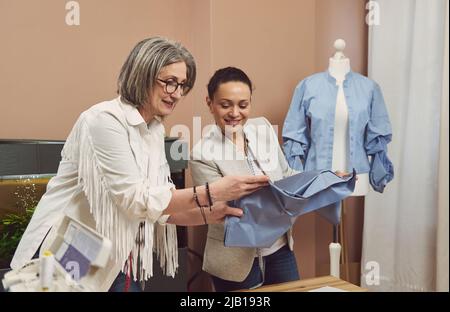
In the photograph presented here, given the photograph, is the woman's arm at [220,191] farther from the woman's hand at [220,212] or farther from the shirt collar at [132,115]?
the shirt collar at [132,115]

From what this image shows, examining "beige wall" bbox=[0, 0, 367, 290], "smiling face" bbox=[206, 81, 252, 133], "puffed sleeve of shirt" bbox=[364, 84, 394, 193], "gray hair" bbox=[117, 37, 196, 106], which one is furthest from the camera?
"puffed sleeve of shirt" bbox=[364, 84, 394, 193]

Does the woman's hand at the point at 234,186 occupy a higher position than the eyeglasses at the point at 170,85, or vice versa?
the eyeglasses at the point at 170,85

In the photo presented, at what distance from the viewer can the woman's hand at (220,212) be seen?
167 cm

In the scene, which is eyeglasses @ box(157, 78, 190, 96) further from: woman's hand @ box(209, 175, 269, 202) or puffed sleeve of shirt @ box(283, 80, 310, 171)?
puffed sleeve of shirt @ box(283, 80, 310, 171)

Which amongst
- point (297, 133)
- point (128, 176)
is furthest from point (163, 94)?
point (297, 133)

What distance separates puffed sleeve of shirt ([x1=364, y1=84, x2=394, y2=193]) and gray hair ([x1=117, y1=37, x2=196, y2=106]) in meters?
1.46

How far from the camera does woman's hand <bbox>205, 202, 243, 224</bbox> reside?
1673mm

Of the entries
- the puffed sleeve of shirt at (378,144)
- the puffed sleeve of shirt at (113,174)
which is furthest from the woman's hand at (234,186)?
the puffed sleeve of shirt at (378,144)

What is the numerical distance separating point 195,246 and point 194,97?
0.87 metres

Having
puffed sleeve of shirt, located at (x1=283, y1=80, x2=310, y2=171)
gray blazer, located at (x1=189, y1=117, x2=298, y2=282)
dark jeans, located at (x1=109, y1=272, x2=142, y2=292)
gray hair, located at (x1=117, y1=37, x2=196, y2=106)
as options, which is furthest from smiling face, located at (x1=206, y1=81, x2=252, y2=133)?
dark jeans, located at (x1=109, y1=272, x2=142, y2=292)

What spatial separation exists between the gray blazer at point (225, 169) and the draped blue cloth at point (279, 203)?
0.62 feet

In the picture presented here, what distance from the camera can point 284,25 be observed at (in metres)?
2.96

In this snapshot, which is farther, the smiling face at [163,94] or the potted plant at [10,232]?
the potted plant at [10,232]
